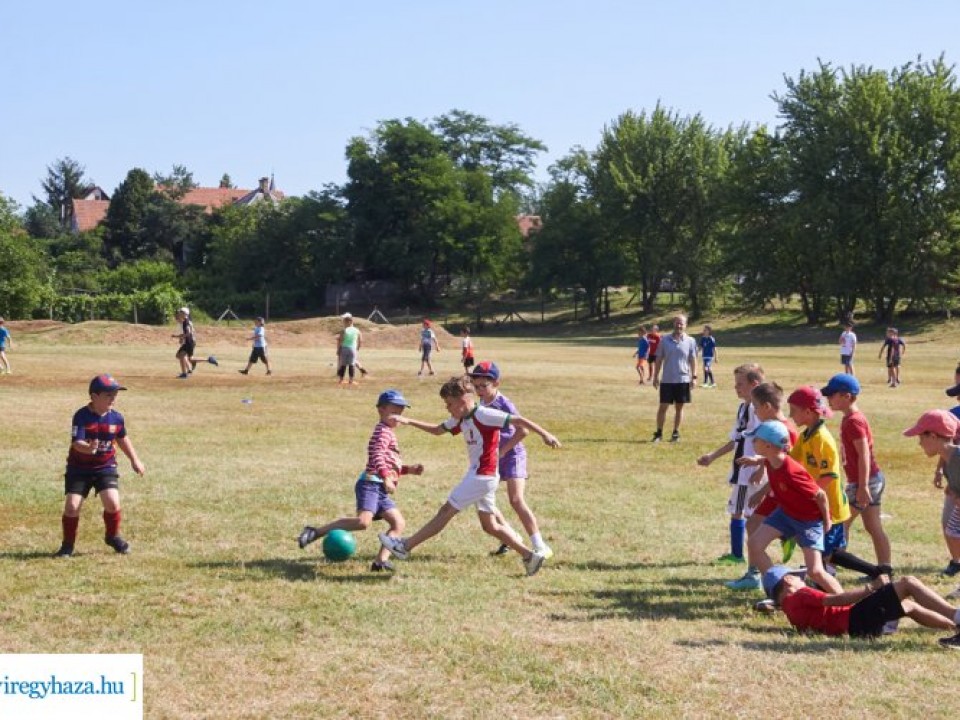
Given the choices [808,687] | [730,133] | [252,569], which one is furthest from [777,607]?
[730,133]

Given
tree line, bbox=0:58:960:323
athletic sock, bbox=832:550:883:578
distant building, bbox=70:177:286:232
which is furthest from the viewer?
distant building, bbox=70:177:286:232

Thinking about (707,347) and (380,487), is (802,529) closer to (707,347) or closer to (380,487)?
(380,487)

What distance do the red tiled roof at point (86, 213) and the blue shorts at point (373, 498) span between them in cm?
12044

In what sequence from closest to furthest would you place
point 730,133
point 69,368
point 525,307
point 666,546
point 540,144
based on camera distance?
point 666,546 → point 69,368 → point 730,133 → point 525,307 → point 540,144

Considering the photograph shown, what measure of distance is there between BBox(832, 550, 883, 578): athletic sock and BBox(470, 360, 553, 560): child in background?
2.67 metres

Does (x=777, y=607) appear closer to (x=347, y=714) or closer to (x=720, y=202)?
(x=347, y=714)

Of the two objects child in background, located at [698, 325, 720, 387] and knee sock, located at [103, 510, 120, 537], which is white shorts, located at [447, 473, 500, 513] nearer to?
knee sock, located at [103, 510, 120, 537]

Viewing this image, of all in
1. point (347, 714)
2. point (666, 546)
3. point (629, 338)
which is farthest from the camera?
point (629, 338)

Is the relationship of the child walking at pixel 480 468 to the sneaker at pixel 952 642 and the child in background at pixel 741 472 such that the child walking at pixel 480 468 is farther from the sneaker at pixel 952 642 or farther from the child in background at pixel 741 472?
the sneaker at pixel 952 642

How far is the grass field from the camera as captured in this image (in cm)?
621

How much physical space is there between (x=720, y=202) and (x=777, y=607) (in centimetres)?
6840

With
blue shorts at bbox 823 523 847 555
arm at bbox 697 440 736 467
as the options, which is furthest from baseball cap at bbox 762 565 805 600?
arm at bbox 697 440 736 467

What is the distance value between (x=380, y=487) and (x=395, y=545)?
603mm

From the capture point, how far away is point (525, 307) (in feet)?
300
